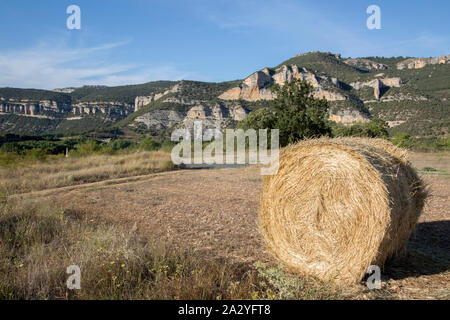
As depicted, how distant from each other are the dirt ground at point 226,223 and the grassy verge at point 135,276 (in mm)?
583

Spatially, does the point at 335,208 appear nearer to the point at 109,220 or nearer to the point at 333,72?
the point at 109,220

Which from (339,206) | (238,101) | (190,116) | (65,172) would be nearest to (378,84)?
(238,101)

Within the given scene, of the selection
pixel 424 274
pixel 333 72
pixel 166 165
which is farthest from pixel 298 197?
pixel 333 72

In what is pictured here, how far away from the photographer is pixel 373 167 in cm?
332

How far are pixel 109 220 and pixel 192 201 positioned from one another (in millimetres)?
2517

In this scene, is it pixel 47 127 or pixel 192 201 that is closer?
pixel 192 201

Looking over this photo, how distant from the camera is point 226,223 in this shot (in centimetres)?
582

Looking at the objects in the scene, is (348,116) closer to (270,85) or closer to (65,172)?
(270,85)

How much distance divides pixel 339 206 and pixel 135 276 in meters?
2.66

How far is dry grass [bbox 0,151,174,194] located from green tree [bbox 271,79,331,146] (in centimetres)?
989

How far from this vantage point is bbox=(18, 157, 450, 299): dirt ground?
343 cm

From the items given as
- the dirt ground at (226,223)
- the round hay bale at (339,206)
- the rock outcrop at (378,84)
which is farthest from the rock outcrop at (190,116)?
the round hay bale at (339,206)

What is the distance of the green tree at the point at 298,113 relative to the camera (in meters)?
21.8

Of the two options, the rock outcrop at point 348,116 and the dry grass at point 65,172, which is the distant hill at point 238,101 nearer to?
the rock outcrop at point 348,116
